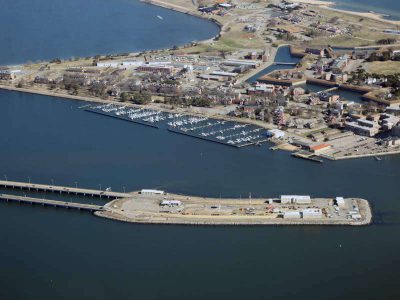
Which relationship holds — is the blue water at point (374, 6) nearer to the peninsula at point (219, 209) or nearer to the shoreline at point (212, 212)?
the peninsula at point (219, 209)

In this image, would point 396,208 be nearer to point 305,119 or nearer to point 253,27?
point 305,119

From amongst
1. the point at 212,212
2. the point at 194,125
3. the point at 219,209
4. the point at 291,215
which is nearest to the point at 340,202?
the point at 291,215

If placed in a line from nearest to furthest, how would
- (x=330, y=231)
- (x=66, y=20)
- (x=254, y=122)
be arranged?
(x=330, y=231) < (x=254, y=122) < (x=66, y=20)

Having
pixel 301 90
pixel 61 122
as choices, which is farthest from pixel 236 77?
pixel 61 122

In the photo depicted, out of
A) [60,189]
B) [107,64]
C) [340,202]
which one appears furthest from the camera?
[107,64]

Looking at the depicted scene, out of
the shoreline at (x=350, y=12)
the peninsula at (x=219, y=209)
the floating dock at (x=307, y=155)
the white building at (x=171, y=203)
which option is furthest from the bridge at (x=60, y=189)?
the shoreline at (x=350, y=12)

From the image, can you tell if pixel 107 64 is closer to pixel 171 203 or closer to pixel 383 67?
pixel 383 67

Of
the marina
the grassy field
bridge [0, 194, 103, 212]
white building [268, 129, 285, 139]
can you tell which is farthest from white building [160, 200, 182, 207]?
the grassy field
